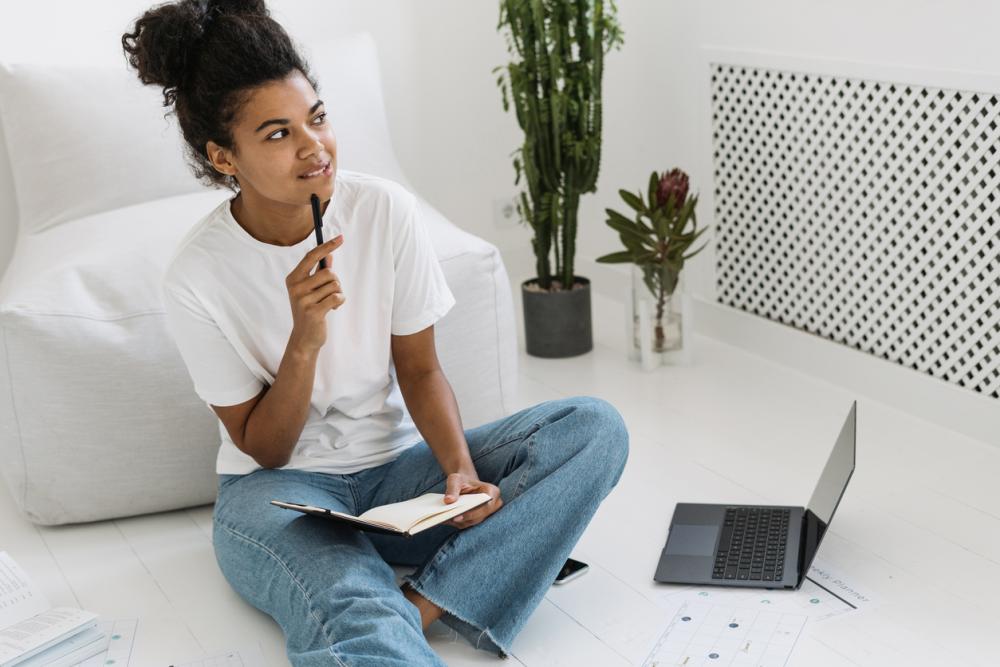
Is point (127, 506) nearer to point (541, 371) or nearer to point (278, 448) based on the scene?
point (278, 448)

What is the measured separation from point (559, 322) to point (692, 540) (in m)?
1.08

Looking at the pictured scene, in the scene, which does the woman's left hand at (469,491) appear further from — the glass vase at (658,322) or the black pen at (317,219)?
the glass vase at (658,322)

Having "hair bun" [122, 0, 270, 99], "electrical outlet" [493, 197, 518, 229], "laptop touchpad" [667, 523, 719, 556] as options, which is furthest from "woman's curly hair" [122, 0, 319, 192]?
"electrical outlet" [493, 197, 518, 229]

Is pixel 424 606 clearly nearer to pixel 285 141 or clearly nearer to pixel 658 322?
pixel 285 141

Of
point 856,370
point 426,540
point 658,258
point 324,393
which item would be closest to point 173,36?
point 324,393

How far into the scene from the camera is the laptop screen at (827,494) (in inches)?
76.5

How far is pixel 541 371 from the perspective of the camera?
9.96ft

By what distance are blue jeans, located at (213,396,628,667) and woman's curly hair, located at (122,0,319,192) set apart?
1.80 ft

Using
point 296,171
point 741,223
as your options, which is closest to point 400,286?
point 296,171

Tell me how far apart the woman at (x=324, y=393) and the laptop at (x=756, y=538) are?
26cm

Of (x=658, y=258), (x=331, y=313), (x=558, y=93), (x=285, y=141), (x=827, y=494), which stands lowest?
(x=827, y=494)

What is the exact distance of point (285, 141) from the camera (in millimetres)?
1729

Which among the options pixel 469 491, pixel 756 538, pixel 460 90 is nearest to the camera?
pixel 469 491

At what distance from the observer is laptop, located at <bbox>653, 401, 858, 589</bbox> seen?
6.41ft
